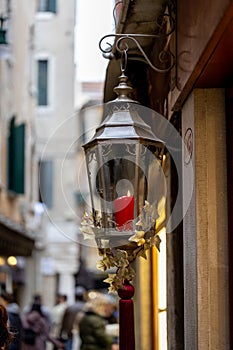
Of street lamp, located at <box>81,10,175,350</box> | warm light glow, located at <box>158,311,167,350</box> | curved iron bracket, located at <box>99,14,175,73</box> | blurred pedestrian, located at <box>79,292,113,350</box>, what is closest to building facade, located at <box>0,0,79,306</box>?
blurred pedestrian, located at <box>79,292,113,350</box>

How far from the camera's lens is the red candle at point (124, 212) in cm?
578

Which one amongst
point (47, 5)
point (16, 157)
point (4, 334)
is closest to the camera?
point (4, 334)

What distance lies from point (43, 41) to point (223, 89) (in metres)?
29.0

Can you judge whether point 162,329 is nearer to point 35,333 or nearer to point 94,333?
point 94,333

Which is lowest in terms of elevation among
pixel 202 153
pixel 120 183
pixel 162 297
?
pixel 162 297

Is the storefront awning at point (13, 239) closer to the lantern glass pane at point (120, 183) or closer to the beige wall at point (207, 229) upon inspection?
the lantern glass pane at point (120, 183)

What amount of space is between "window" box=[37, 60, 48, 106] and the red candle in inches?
1127

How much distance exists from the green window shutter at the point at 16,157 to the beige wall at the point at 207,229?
17.1 metres

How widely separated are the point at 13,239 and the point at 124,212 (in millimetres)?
16703

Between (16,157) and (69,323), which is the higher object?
(16,157)

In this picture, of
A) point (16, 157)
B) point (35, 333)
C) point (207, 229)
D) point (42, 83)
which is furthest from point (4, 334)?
point (42, 83)

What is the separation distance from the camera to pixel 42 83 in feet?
112

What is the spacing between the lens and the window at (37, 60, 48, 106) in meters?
34.2

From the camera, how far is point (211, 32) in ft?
16.0
